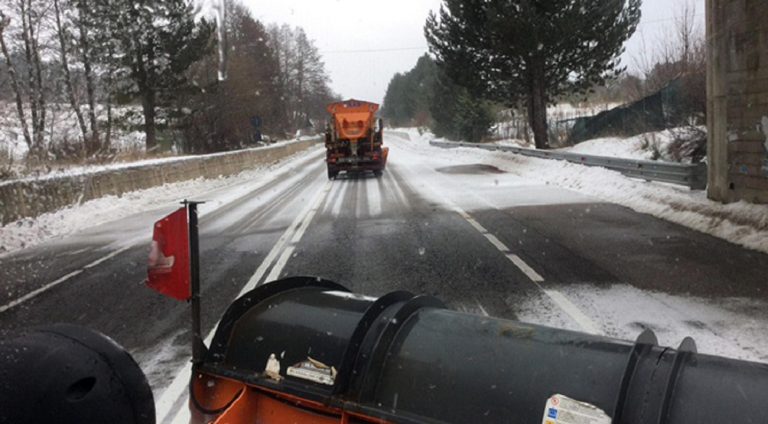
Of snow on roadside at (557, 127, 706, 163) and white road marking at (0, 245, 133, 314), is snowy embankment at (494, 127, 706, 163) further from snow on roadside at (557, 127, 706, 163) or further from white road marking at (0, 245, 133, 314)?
white road marking at (0, 245, 133, 314)

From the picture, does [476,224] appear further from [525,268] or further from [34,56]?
[34,56]

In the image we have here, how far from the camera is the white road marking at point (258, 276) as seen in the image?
3.92 m

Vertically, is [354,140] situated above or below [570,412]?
above

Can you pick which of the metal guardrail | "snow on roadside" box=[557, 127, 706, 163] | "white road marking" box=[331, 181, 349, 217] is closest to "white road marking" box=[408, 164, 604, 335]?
"white road marking" box=[331, 181, 349, 217]

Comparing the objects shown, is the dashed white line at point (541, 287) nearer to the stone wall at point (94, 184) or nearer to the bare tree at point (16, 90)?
the stone wall at point (94, 184)

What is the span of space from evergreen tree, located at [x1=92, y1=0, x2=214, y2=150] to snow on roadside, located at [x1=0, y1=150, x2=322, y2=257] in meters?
16.9

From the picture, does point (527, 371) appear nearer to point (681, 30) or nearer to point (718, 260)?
point (718, 260)

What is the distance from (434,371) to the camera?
2.12 meters

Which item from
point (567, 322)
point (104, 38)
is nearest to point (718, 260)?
point (567, 322)

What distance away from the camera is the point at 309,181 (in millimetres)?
25156

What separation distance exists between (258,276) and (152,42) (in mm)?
35187

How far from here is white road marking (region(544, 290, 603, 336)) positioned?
17.2 feet

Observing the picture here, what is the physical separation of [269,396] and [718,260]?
23.0ft

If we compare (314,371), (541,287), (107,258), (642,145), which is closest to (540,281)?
(541,287)
